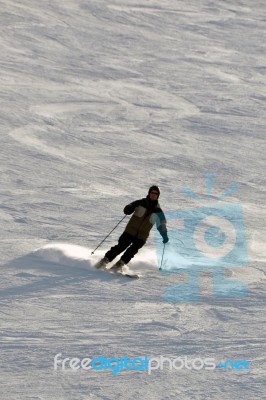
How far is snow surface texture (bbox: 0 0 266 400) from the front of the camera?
751 centimetres

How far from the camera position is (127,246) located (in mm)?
9523

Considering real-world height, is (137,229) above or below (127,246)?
above

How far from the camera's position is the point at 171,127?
51.4 ft

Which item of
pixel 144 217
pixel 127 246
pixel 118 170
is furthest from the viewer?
pixel 118 170

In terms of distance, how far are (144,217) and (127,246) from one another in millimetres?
352

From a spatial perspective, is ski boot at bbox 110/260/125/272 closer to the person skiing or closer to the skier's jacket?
the person skiing

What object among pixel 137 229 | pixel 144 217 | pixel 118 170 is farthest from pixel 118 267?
pixel 118 170

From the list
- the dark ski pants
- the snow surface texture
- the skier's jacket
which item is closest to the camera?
the snow surface texture

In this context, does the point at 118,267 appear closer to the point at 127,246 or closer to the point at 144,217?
the point at 127,246

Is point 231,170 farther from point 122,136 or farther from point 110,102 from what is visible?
point 110,102

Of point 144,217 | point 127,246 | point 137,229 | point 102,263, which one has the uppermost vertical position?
point 144,217

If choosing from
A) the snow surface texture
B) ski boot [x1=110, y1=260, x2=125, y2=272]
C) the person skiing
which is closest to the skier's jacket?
the person skiing

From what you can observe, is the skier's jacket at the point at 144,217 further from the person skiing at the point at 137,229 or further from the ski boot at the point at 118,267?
the ski boot at the point at 118,267

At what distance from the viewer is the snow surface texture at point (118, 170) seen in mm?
7512
